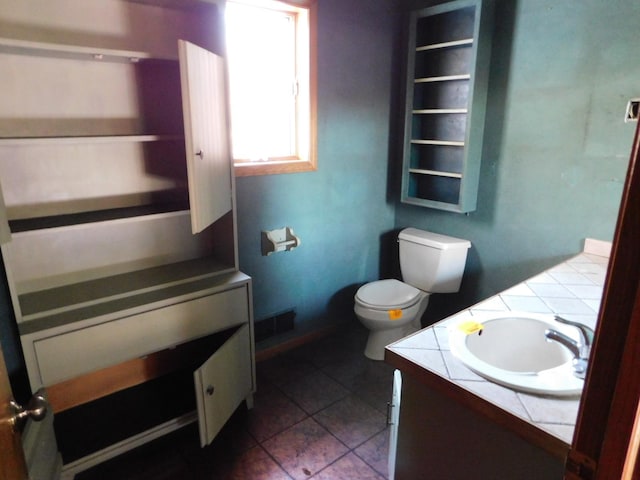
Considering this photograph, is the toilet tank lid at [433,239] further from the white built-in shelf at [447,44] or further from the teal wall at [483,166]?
the white built-in shelf at [447,44]

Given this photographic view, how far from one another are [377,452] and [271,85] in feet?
6.40

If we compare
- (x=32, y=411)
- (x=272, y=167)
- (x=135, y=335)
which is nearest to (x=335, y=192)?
(x=272, y=167)

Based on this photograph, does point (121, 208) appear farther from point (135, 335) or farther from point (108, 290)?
point (135, 335)

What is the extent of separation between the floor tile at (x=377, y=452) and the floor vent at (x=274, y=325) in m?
0.89

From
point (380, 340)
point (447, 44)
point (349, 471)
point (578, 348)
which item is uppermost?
point (447, 44)

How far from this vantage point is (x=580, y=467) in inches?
22.4

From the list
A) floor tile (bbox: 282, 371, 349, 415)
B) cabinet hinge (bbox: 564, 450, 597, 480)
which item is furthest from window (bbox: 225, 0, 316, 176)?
cabinet hinge (bbox: 564, 450, 597, 480)

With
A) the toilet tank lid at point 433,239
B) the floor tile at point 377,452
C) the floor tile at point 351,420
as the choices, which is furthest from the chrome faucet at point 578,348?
the toilet tank lid at point 433,239

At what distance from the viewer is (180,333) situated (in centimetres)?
178

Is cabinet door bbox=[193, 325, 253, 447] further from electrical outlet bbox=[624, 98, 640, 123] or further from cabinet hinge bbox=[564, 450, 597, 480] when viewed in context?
electrical outlet bbox=[624, 98, 640, 123]

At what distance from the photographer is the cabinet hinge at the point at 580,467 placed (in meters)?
0.56

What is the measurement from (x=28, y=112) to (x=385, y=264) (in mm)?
2275

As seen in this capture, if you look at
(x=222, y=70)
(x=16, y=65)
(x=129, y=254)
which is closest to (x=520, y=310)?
(x=222, y=70)

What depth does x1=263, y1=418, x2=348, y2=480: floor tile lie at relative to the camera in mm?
1803
